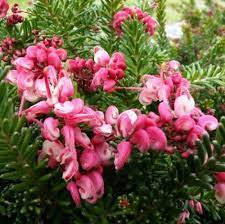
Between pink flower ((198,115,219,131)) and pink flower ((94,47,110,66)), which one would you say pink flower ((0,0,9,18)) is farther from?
pink flower ((198,115,219,131))

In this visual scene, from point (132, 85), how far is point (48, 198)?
11.6 inches

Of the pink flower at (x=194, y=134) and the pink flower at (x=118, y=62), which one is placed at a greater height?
the pink flower at (x=118, y=62)

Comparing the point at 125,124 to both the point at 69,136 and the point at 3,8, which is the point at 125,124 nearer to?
the point at 69,136

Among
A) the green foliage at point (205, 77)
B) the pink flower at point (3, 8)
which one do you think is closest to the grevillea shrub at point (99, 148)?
the green foliage at point (205, 77)

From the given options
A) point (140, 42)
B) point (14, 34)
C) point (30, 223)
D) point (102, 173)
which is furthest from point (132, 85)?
point (14, 34)

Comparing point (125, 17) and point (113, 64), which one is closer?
point (113, 64)

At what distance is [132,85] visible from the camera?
0.98 meters

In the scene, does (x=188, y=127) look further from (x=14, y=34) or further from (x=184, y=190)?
(x=14, y=34)

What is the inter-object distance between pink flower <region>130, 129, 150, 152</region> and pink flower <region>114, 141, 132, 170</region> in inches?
0.4

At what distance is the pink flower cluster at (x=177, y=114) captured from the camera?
74 cm

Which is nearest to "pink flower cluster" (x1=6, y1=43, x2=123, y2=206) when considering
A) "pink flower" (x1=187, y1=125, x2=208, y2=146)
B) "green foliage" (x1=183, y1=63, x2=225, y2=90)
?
"pink flower" (x1=187, y1=125, x2=208, y2=146)

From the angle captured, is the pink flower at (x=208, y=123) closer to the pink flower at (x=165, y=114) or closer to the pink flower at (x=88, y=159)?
the pink flower at (x=165, y=114)

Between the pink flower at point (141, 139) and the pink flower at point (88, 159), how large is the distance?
0.06 meters

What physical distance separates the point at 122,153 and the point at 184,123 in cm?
9
